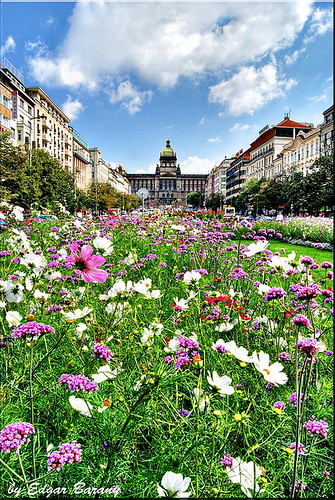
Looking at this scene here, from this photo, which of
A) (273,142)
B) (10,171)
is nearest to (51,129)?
(10,171)

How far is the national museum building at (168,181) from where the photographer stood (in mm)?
154750

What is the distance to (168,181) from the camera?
156 m

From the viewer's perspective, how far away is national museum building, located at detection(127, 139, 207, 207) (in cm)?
15475

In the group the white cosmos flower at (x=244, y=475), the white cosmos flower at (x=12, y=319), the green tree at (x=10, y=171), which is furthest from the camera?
the green tree at (x=10, y=171)

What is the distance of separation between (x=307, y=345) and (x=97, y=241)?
3.30 feet

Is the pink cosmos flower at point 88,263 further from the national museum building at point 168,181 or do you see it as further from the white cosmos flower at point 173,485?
the national museum building at point 168,181

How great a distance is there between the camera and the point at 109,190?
49.3m

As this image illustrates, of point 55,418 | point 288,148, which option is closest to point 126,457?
point 55,418

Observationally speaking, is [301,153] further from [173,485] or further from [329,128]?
[173,485]

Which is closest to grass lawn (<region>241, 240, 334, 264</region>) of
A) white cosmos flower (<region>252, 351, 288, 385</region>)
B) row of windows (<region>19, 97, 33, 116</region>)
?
white cosmos flower (<region>252, 351, 288, 385</region>)

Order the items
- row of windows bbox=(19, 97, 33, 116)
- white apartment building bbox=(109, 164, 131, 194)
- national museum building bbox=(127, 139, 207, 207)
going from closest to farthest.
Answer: row of windows bbox=(19, 97, 33, 116)
white apartment building bbox=(109, 164, 131, 194)
national museum building bbox=(127, 139, 207, 207)

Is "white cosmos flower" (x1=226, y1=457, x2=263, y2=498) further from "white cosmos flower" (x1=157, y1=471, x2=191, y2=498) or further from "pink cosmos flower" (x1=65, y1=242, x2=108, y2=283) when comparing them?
"pink cosmos flower" (x1=65, y1=242, x2=108, y2=283)

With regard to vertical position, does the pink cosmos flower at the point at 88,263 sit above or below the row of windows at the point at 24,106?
below

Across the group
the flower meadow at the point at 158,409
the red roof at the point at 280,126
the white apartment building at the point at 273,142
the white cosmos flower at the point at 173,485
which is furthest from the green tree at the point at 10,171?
the red roof at the point at 280,126
